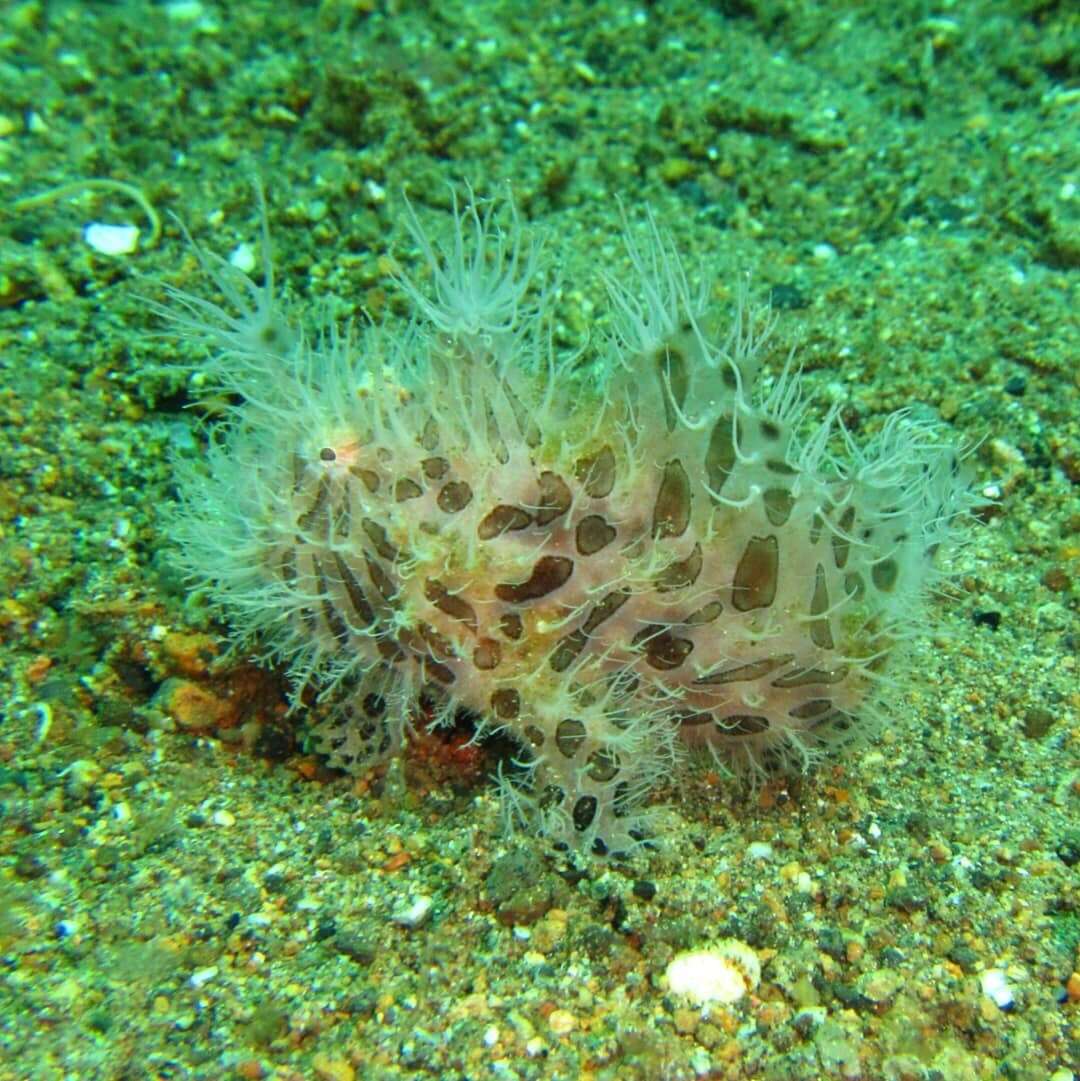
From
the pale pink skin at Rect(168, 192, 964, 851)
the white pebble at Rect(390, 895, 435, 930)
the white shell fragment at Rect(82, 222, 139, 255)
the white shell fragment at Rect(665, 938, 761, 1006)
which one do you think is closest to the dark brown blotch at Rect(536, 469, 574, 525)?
the pale pink skin at Rect(168, 192, 964, 851)

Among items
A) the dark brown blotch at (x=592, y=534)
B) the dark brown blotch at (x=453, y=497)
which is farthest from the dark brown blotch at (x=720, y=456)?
the dark brown blotch at (x=453, y=497)

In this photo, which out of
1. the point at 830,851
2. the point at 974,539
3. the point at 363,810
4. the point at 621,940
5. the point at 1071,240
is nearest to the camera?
the point at 621,940

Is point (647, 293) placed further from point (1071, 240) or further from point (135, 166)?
point (135, 166)

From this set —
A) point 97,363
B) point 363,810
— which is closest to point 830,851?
point 363,810

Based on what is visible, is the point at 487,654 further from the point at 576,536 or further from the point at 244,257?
the point at 244,257

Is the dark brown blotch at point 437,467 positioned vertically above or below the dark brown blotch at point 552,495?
above

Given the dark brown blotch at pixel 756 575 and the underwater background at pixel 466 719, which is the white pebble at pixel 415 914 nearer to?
the underwater background at pixel 466 719
